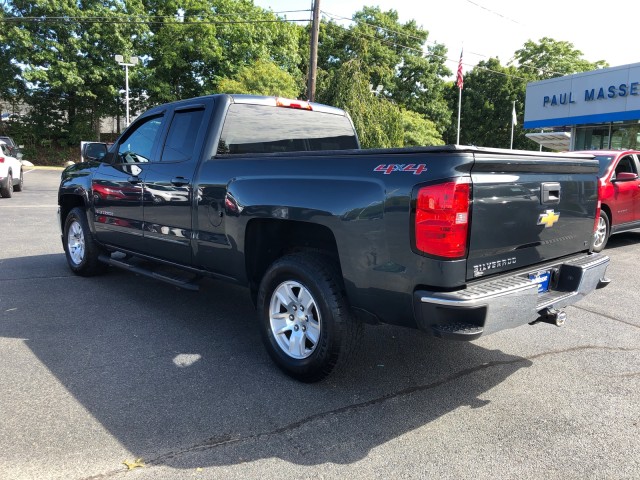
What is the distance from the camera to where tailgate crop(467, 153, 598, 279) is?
9.60 feet

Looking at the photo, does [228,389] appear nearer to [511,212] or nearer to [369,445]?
[369,445]

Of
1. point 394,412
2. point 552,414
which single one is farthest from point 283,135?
point 552,414

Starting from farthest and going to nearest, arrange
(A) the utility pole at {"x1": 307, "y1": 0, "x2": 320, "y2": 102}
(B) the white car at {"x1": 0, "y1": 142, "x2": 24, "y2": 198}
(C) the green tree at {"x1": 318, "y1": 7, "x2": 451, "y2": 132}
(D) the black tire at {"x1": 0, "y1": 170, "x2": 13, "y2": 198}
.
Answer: (C) the green tree at {"x1": 318, "y1": 7, "x2": 451, "y2": 132}
(A) the utility pole at {"x1": 307, "y1": 0, "x2": 320, "y2": 102}
(D) the black tire at {"x1": 0, "y1": 170, "x2": 13, "y2": 198}
(B) the white car at {"x1": 0, "y1": 142, "x2": 24, "y2": 198}

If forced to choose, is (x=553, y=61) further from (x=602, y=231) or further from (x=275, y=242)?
(x=275, y=242)

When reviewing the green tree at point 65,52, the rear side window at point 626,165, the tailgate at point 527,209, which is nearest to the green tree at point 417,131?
the green tree at point 65,52

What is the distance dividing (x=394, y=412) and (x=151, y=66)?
3827 centimetres

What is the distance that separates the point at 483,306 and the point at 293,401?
137 cm

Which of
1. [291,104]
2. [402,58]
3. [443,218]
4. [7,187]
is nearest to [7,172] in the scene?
[7,187]

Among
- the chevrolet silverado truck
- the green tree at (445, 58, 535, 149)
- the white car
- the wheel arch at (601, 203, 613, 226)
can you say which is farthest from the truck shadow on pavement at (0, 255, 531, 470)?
the green tree at (445, 58, 535, 149)

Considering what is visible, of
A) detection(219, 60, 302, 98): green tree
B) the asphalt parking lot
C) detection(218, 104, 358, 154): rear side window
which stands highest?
detection(219, 60, 302, 98): green tree

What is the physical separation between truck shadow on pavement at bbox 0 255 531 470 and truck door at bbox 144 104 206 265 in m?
0.73

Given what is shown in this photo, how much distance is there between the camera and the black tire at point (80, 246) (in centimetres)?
618

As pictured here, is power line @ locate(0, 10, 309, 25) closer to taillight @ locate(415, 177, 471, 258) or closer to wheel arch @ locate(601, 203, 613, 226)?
wheel arch @ locate(601, 203, 613, 226)

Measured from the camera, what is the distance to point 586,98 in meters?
22.8
